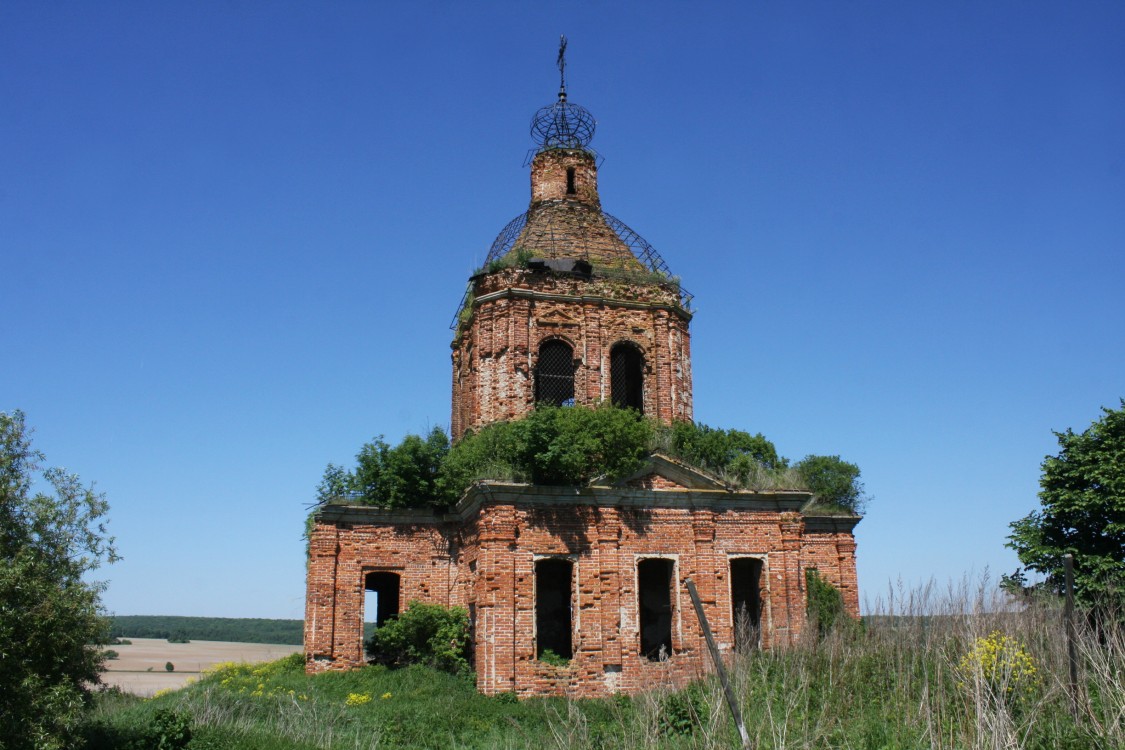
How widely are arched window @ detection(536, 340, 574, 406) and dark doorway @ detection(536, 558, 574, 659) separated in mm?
4016

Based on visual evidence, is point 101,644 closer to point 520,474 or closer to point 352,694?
point 352,694

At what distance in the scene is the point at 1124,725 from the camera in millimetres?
9773

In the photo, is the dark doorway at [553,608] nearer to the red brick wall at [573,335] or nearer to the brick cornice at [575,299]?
the red brick wall at [573,335]

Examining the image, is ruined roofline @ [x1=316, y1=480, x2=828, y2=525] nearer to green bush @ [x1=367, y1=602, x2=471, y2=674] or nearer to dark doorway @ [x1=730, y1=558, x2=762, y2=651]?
dark doorway @ [x1=730, y1=558, x2=762, y2=651]

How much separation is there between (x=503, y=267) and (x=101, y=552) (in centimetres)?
1159

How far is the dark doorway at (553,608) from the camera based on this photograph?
2148 cm

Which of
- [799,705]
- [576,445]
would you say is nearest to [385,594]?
[576,445]

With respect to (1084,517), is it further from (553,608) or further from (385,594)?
(385,594)

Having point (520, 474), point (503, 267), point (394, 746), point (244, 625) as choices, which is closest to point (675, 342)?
point (503, 267)

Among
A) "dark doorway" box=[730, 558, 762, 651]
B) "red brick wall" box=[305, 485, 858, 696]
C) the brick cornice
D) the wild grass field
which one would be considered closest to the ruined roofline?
"red brick wall" box=[305, 485, 858, 696]

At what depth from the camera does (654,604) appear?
71.6 ft

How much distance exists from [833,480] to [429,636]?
13.0 m

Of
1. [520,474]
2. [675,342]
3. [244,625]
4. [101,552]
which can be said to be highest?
[675,342]

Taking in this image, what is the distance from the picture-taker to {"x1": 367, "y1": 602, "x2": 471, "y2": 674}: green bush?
1988 cm
